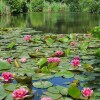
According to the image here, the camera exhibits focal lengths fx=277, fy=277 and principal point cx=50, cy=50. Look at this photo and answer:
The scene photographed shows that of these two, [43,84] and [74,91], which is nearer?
[74,91]

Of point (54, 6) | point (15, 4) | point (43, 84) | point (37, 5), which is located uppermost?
point (15, 4)

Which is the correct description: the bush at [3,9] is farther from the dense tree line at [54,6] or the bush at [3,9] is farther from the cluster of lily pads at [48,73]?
the cluster of lily pads at [48,73]

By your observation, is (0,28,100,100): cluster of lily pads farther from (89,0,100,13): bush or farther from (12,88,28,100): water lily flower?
(89,0,100,13): bush

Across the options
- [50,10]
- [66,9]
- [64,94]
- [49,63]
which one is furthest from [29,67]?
[66,9]

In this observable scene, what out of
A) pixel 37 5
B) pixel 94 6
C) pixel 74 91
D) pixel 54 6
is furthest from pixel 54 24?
pixel 54 6

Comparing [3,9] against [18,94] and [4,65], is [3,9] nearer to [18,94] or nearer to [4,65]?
[4,65]

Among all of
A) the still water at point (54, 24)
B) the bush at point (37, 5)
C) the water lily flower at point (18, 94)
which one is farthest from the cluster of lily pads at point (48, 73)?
the bush at point (37, 5)

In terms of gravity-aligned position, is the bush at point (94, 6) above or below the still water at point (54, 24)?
above

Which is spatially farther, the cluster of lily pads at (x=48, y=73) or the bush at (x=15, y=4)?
the bush at (x=15, y=4)

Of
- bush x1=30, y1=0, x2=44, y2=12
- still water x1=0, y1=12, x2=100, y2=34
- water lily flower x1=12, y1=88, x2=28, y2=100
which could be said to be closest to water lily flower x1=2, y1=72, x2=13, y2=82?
water lily flower x1=12, y1=88, x2=28, y2=100

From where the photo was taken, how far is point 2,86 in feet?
8.94

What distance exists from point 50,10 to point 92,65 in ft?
96.6

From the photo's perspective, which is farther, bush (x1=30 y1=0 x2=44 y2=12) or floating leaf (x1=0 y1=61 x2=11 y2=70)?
bush (x1=30 y1=0 x2=44 y2=12)

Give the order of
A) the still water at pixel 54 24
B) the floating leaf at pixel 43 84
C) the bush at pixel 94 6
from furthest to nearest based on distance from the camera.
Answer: the bush at pixel 94 6, the still water at pixel 54 24, the floating leaf at pixel 43 84
